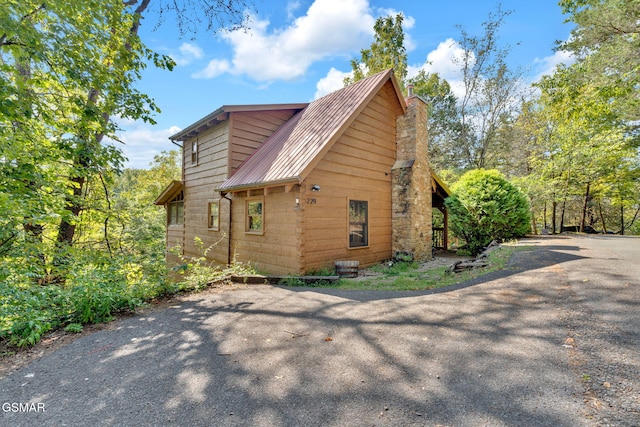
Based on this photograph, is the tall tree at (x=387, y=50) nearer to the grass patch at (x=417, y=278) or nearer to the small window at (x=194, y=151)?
the small window at (x=194, y=151)

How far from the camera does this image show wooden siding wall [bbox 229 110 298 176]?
10.4m

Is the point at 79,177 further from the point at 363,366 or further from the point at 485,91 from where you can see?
the point at 485,91

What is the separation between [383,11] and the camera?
1897 centimetres

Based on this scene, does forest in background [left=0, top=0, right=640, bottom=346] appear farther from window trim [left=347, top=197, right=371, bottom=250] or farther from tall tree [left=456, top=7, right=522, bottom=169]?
tall tree [left=456, top=7, right=522, bottom=169]

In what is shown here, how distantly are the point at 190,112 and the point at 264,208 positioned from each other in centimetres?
830

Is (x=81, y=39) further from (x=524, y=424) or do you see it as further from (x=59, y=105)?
(x=524, y=424)

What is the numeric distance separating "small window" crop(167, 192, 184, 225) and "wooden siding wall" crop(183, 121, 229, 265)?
1071 millimetres

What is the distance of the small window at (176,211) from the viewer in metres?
13.7

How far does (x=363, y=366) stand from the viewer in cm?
283

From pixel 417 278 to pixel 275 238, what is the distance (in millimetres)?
4022

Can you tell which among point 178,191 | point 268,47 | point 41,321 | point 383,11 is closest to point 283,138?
point 268,47

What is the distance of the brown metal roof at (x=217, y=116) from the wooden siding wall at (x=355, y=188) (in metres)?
3.94

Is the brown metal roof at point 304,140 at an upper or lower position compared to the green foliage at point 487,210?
upper

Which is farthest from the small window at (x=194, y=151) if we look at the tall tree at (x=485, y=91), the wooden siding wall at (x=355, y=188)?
the tall tree at (x=485, y=91)
